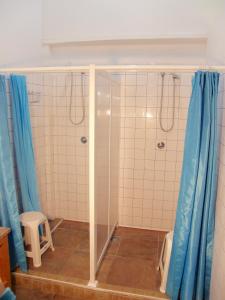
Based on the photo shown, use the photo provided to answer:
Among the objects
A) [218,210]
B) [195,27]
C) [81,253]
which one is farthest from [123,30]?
[81,253]

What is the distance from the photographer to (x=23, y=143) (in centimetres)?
227

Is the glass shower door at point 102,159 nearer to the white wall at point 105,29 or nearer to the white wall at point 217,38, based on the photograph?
the white wall at point 105,29

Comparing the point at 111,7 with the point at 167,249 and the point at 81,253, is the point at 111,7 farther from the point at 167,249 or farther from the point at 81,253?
the point at 81,253

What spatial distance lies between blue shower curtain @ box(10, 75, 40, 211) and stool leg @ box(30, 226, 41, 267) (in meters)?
0.31

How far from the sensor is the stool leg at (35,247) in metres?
2.21

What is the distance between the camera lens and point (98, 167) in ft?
6.64

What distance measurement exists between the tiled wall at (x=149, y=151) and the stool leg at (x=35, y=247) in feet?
3.89

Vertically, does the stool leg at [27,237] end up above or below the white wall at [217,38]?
below

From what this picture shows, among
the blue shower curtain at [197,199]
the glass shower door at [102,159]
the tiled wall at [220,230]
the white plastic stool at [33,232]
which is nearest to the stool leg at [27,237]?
the white plastic stool at [33,232]

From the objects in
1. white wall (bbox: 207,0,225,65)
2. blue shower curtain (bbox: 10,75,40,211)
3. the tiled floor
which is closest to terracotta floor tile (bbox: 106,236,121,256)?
the tiled floor

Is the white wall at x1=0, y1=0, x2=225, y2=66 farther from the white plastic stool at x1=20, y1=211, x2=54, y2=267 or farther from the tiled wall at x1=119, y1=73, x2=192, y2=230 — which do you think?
the white plastic stool at x1=20, y1=211, x2=54, y2=267

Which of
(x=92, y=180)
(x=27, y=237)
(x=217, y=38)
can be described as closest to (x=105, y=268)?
(x=27, y=237)

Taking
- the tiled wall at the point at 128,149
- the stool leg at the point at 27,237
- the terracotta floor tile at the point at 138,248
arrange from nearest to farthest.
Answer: the stool leg at the point at 27,237, the terracotta floor tile at the point at 138,248, the tiled wall at the point at 128,149

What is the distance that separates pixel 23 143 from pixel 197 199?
1.62 m
